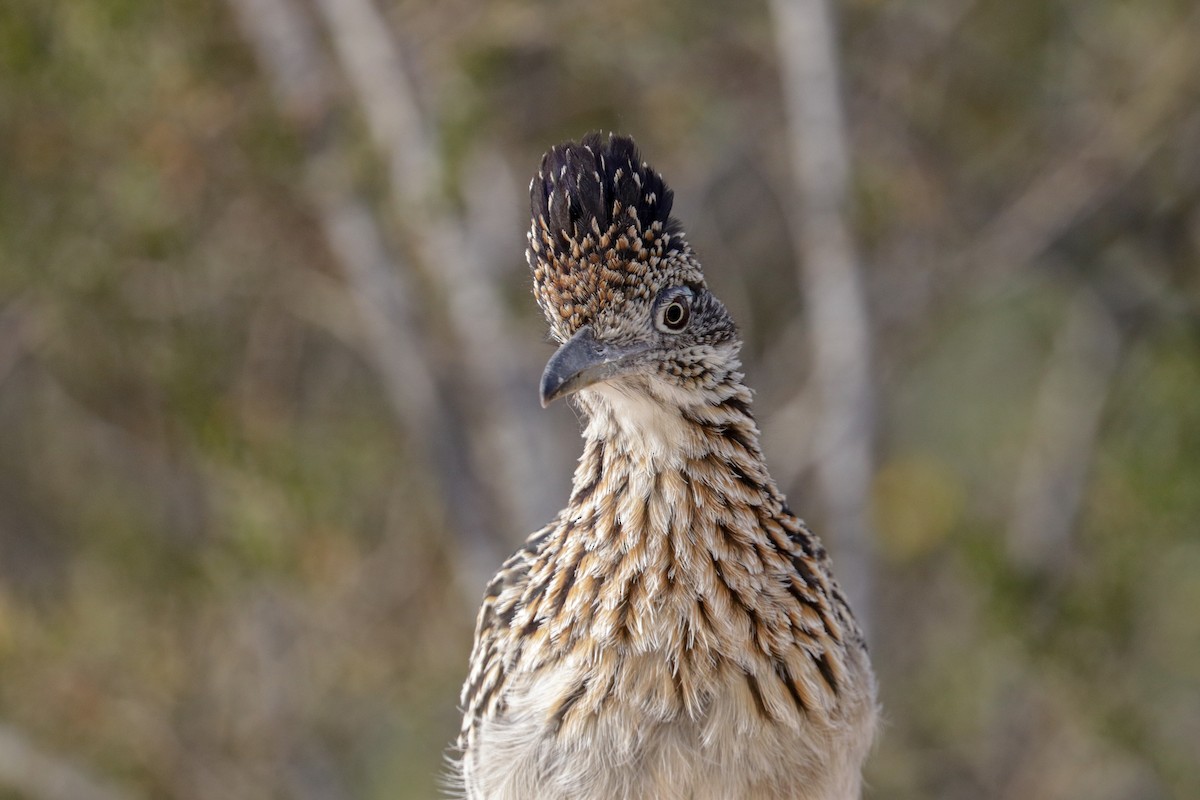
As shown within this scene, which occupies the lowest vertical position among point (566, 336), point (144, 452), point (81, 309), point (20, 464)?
point (566, 336)

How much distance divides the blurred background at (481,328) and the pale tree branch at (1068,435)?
0.03 metres

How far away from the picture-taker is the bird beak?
3.24m

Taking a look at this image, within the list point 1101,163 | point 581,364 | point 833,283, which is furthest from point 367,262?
point 581,364

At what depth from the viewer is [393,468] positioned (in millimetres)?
10328

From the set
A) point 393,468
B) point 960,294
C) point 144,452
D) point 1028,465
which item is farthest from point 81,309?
point 1028,465

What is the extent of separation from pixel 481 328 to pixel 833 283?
1.83m

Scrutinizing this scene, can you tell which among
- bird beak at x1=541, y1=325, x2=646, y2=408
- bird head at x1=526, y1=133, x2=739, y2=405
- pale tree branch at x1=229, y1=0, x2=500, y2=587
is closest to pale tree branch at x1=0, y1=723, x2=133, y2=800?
pale tree branch at x1=229, y1=0, x2=500, y2=587

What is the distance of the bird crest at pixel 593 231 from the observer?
341 centimetres

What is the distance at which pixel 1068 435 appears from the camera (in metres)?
8.96

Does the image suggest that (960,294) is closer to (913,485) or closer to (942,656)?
(913,485)

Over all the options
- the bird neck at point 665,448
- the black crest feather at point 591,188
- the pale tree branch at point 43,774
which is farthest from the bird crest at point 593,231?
the pale tree branch at point 43,774

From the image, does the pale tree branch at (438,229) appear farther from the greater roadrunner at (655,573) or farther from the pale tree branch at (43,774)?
the greater roadrunner at (655,573)

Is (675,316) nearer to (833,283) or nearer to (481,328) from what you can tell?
(833,283)

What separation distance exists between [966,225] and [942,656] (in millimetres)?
3525
